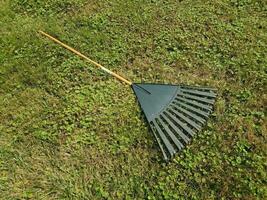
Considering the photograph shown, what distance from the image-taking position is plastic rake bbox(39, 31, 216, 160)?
371 cm

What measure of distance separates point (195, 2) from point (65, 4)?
1.66 meters

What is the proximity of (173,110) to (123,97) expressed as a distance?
1.84 ft

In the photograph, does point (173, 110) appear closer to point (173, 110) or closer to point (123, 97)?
point (173, 110)

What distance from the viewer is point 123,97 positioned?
163 inches

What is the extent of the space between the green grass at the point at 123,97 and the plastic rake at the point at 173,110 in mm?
84

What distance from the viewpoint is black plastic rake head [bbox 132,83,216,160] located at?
371cm

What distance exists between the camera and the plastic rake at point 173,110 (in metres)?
3.71

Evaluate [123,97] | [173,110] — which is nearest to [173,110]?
[173,110]

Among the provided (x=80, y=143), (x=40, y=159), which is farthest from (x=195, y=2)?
(x=40, y=159)

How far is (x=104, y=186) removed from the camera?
11.6 feet

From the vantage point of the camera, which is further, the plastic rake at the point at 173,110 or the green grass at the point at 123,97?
the plastic rake at the point at 173,110

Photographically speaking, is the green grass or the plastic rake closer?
the green grass

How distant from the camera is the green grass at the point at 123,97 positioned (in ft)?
11.6

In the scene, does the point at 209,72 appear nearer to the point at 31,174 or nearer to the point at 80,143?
the point at 80,143
